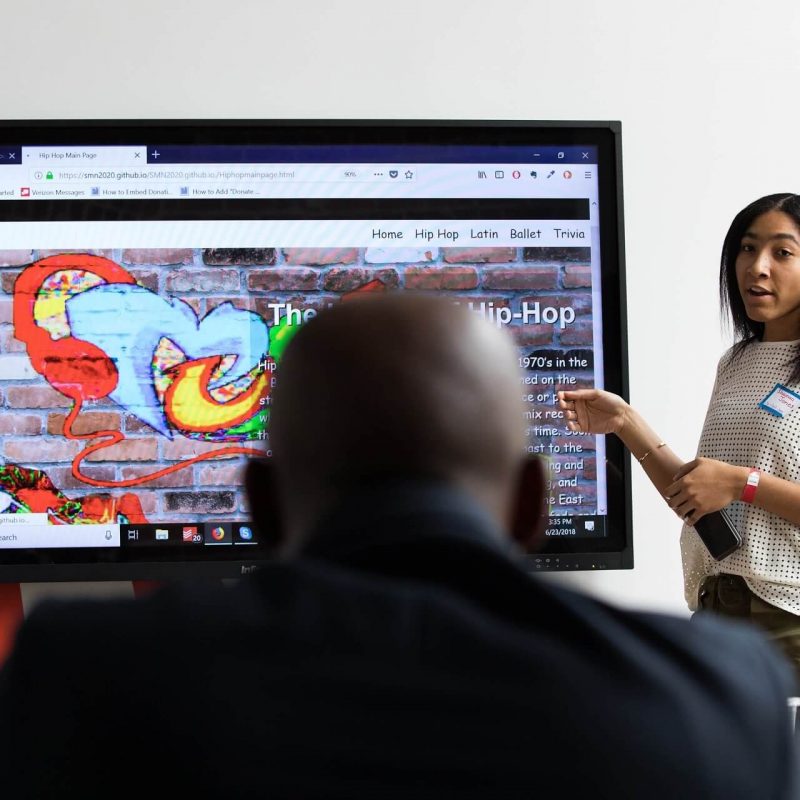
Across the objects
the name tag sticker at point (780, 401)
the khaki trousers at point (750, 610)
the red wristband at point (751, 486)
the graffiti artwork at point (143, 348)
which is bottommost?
the khaki trousers at point (750, 610)

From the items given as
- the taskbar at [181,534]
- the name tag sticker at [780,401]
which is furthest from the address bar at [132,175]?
the name tag sticker at [780,401]

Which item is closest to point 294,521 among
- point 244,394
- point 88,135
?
point 244,394

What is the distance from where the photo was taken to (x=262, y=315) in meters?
2.80

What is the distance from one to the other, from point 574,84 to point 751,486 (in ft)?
4.77

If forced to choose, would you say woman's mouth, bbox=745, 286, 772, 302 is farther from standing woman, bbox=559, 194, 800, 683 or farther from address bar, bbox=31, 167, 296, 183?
address bar, bbox=31, 167, 296, 183

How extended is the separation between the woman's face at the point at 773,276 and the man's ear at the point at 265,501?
1.89 meters

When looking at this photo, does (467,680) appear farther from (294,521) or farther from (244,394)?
(244,394)

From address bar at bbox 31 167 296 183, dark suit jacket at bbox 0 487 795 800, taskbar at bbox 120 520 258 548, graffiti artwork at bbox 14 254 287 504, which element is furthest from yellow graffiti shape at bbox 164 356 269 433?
dark suit jacket at bbox 0 487 795 800

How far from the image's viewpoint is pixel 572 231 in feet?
9.37

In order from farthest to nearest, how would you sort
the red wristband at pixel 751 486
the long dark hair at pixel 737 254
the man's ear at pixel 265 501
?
the long dark hair at pixel 737 254 → the red wristband at pixel 751 486 → the man's ear at pixel 265 501

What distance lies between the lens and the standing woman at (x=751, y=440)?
2271 mm

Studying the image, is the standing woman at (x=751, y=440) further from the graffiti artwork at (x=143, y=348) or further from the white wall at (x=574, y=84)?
the graffiti artwork at (x=143, y=348)

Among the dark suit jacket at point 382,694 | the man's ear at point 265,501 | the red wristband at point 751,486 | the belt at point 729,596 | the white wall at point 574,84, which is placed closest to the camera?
the dark suit jacket at point 382,694

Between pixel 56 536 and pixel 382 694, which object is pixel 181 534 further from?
pixel 382 694
